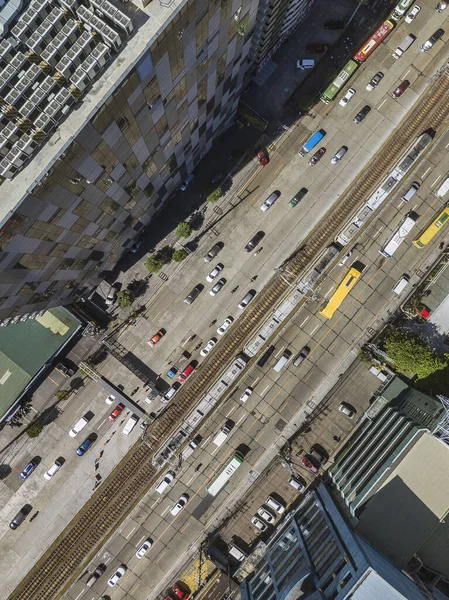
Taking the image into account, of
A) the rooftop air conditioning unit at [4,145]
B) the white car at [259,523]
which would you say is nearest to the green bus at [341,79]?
the rooftop air conditioning unit at [4,145]

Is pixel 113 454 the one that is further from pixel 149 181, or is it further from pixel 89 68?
pixel 89 68

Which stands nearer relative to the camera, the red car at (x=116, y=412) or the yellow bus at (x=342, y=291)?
the yellow bus at (x=342, y=291)

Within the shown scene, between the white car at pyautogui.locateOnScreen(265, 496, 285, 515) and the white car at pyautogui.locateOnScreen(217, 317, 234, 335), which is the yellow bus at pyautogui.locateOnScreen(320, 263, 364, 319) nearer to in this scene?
the white car at pyautogui.locateOnScreen(217, 317, 234, 335)

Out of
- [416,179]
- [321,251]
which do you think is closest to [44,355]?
[321,251]

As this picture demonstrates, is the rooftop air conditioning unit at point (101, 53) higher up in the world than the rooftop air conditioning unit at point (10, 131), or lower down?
higher up

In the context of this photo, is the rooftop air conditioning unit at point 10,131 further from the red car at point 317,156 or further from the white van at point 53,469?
the white van at point 53,469

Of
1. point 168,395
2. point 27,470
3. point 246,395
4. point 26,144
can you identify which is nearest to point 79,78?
point 26,144
